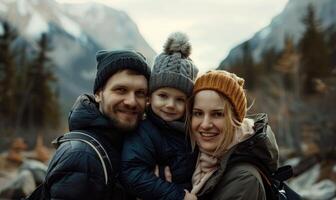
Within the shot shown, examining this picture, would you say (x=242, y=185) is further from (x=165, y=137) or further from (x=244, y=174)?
(x=165, y=137)

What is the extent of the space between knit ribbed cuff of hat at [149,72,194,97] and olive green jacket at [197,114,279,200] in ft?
1.33

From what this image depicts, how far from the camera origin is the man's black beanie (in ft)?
8.59

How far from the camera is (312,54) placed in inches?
536

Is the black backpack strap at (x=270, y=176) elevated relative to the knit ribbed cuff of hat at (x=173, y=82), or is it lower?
lower

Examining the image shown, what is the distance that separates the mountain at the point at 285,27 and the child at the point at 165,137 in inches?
434

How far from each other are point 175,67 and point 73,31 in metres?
13.8

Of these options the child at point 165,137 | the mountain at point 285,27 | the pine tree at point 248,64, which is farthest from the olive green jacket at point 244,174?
the pine tree at point 248,64

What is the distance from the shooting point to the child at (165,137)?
247cm

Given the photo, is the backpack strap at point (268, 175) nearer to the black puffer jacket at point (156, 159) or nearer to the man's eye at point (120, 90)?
the black puffer jacket at point (156, 159)

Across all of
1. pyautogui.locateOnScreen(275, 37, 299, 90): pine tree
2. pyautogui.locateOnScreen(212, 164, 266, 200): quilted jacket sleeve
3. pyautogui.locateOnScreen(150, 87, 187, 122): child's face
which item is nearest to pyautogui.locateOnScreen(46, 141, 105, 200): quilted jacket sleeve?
pyautogui.locateOnScreen(150, 87, 187, 122): child's face

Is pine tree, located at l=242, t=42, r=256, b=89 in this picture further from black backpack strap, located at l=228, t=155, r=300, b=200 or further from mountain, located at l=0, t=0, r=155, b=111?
black backpack strap, located at l=228, t=155, r=300, b=200

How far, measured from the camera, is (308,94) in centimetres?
1323

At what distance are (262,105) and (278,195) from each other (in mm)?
11422

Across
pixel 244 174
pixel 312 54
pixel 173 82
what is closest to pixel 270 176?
pixel 244 174
